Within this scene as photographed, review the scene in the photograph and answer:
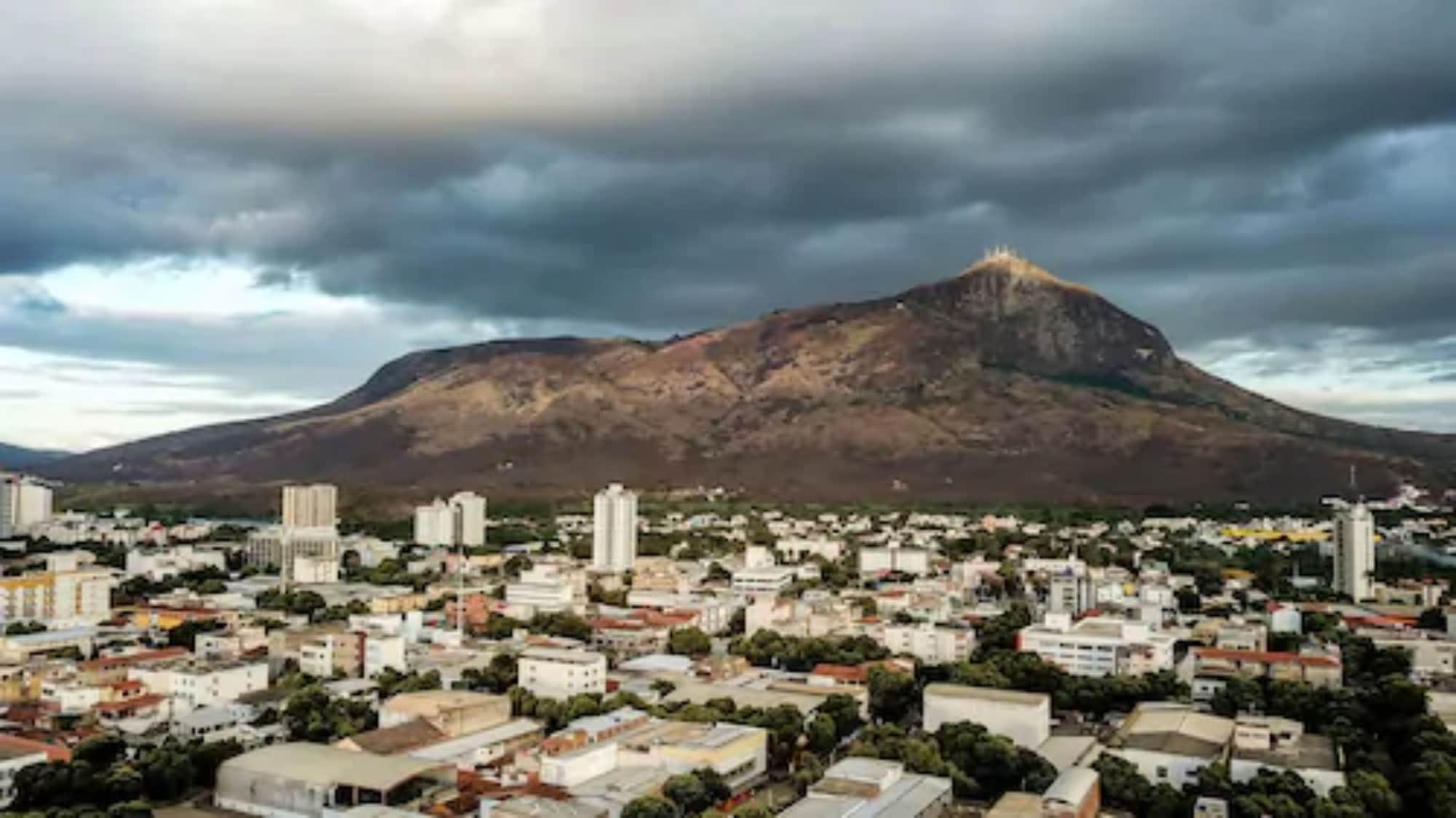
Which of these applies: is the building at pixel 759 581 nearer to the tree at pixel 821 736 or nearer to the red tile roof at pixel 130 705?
the tree at pixel 821 736

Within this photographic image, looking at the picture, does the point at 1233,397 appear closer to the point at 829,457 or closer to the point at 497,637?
the point at 829,457

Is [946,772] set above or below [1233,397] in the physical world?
below

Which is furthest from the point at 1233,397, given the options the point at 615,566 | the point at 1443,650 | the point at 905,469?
the point at 1443,650

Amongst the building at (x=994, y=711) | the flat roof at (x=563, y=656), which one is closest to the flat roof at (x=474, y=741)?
the flat roof at (x=563, y=656)

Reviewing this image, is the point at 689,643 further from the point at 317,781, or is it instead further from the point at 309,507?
the point at 309,507

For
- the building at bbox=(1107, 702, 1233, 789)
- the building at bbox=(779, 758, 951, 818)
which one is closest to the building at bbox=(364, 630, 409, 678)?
the building at bbox=(779, 758, 951, 818)
